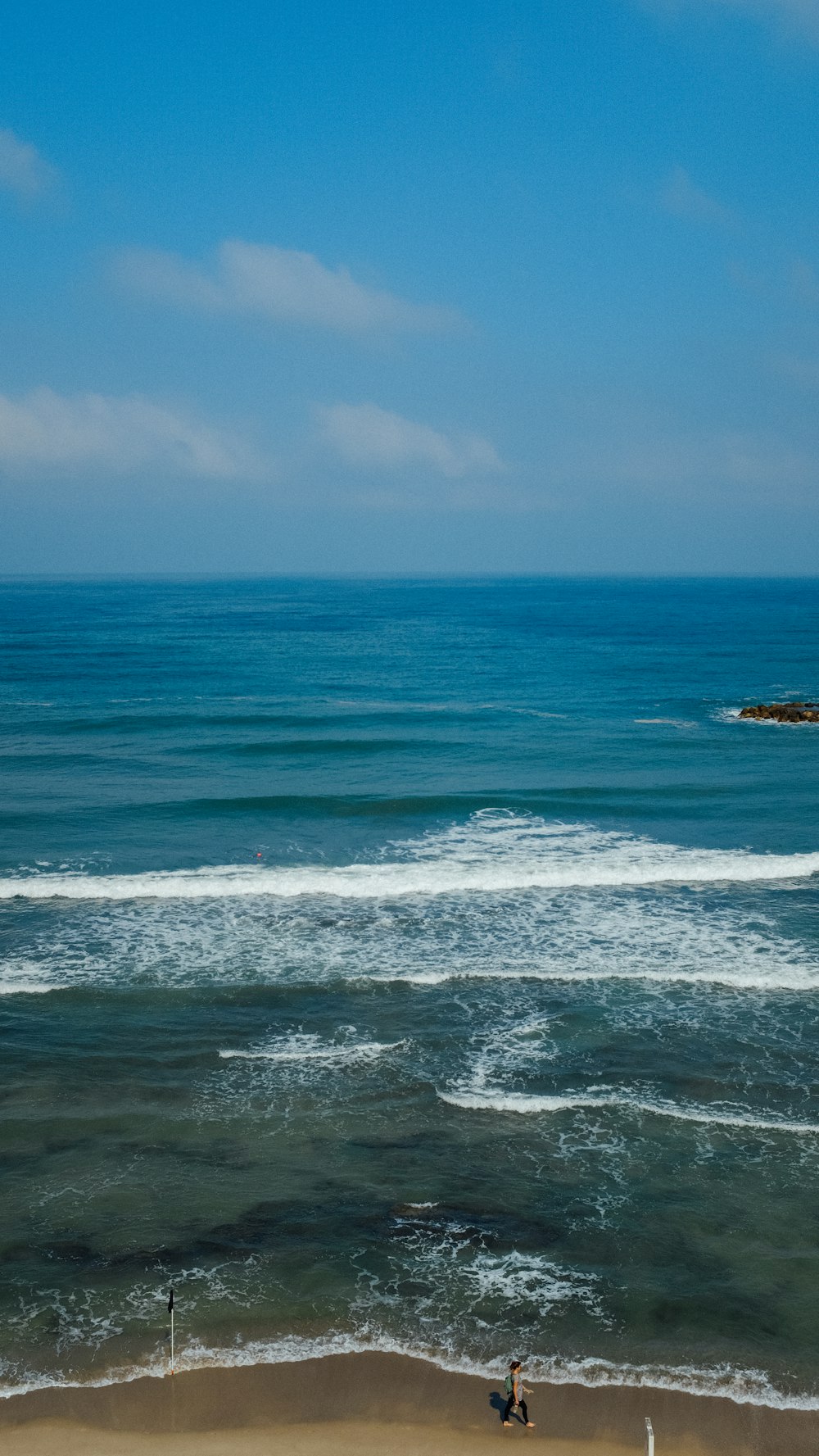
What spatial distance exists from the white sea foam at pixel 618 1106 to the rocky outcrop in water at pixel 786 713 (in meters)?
35.0

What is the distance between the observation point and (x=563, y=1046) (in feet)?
59.1

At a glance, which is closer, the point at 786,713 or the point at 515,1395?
the point at 515,1395

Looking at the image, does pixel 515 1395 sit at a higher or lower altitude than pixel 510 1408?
higher

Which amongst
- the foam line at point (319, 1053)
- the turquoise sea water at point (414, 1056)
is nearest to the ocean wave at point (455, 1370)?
the turquoise sea water at point (414, 1056)

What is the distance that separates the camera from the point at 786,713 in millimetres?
48219

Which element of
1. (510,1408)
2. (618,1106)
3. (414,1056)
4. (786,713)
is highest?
(786,713)

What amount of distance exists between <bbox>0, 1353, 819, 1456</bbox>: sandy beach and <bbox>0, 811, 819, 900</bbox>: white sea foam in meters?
14.9

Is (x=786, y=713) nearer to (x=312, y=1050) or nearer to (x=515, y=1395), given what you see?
(x=312, y=1050)

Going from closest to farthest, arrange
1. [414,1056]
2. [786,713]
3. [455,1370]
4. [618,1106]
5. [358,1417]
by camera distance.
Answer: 1. [358,1417]
2. [455,1370]
3. [618,1106]
4. [414,1056]
5. [786,713]

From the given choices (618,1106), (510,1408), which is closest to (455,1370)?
(510,1408)

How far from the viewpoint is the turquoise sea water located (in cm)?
1189

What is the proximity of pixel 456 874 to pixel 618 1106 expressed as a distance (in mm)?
11184

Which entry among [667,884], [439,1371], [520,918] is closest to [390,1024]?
[520,918]

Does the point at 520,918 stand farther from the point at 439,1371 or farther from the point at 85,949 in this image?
the point at 439,1371
